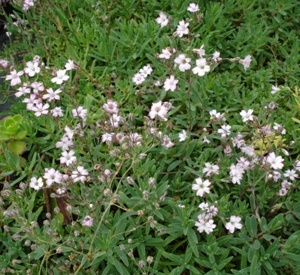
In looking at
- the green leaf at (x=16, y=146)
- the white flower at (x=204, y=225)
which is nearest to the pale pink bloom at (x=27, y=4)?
the green leaf at (x=16, y=146)

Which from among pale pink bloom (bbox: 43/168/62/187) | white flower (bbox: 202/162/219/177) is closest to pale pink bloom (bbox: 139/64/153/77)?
white flower (bbox: 202/162/219/177)

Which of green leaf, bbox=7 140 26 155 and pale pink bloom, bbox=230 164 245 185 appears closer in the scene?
pale pink bloom, bbox=230 164 245 185

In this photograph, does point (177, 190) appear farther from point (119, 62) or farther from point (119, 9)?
point (119, 9)

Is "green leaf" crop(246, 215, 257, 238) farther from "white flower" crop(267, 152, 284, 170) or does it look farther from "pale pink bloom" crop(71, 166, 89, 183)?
"pale pink bloom" crop(71, 166, 89, 183)

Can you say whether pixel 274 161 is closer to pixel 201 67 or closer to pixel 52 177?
pixel 201 67

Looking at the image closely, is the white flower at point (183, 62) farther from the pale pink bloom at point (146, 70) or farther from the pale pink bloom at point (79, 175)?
the pale pink bloom at point (79, 175)

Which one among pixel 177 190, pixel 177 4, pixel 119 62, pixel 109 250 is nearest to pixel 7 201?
pixel 109 250

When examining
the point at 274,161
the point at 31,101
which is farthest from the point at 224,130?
the point at 31,101
